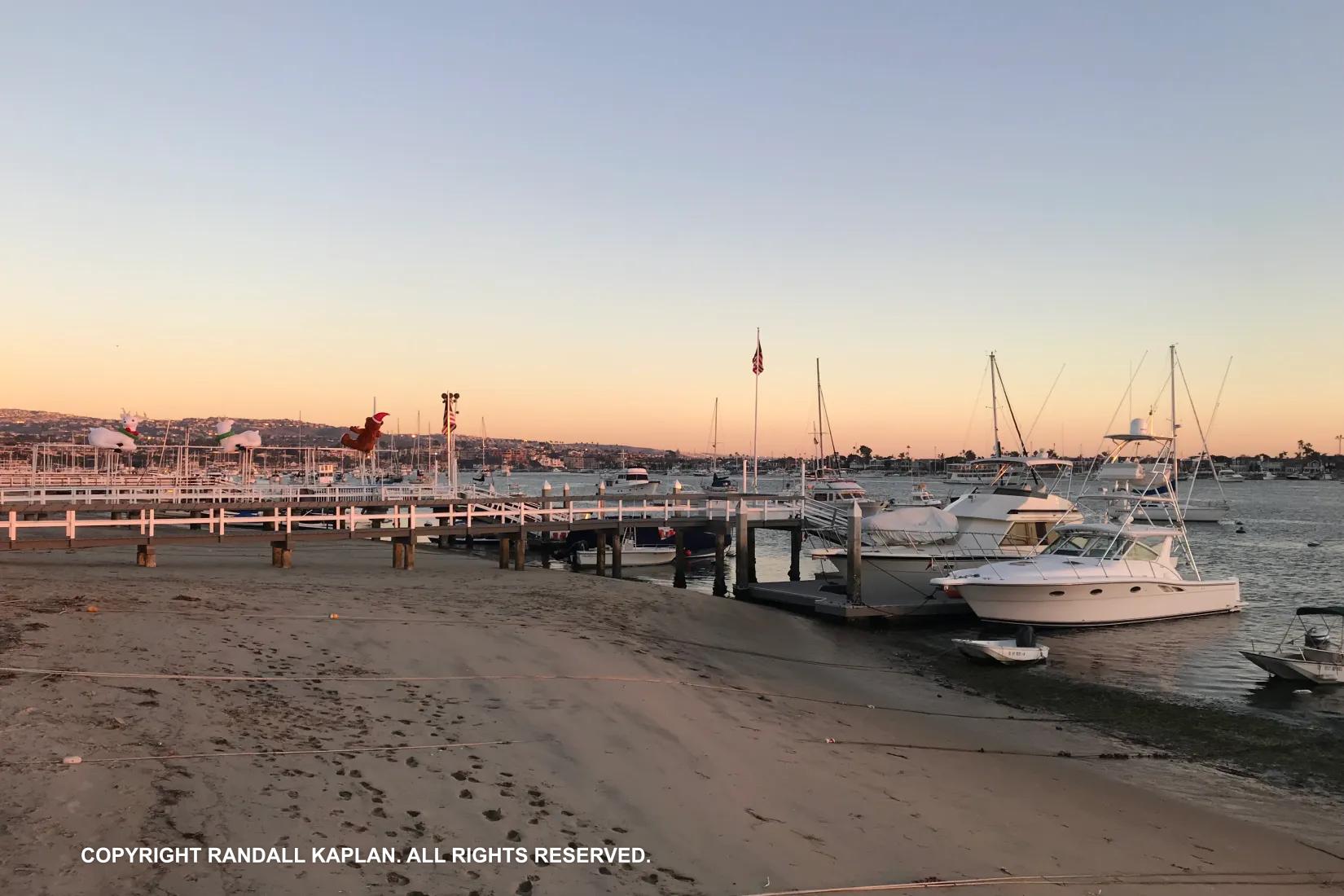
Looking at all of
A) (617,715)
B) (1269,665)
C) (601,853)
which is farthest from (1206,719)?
(601,853)

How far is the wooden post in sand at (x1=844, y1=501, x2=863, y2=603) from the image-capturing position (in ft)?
85.5

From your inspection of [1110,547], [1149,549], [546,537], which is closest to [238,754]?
[1110,547]

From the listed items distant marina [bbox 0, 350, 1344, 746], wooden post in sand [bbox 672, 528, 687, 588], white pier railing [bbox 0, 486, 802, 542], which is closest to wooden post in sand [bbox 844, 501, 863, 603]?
distant marina [bbox 0, 350, 1344, 746]

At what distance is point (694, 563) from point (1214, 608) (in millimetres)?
22405

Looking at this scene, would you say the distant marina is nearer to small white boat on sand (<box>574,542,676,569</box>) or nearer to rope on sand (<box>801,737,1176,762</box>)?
small white boat on sand (<box>574,542,676,569</box>)

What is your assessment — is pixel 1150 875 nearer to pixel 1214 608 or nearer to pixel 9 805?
pixel 9 805

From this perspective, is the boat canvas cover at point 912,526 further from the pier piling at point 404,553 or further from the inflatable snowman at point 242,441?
the inflatable snowman at point 242,441

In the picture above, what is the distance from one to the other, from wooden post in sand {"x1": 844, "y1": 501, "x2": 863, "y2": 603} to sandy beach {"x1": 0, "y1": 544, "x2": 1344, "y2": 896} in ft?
30.4

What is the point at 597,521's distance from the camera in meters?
31.1

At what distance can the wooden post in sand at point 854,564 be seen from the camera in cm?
2606

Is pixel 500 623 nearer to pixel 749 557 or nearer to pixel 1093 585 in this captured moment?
pixel 749 557

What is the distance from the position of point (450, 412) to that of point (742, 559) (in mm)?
19176

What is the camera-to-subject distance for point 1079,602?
2469cm

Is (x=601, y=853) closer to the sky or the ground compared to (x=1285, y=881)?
closer to the sky
